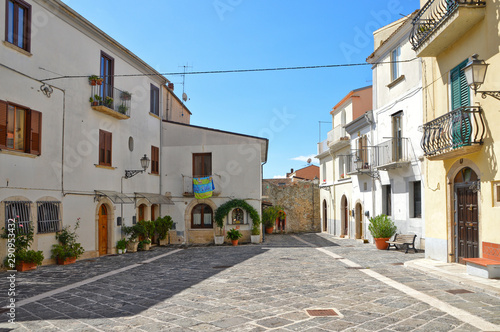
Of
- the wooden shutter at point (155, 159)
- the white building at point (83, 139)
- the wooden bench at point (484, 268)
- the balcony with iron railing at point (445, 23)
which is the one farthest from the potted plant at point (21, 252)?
the balcony with iron railing at point (445, 23)

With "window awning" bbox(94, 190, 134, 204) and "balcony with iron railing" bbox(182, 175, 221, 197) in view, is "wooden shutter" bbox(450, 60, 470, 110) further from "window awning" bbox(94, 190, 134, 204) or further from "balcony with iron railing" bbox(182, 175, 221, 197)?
"balcony with iron railing" bbox(182, 175, 221, 197)

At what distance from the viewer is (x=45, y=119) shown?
516 inches

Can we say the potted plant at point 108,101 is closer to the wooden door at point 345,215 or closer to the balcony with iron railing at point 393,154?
the balcony with iron railing at point 393,154

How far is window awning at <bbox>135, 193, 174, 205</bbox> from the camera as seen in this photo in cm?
1898

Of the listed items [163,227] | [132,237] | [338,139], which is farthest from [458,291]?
[338,139]

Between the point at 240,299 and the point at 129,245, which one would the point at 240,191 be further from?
the point at 240,299

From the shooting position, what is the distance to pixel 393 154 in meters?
17.1

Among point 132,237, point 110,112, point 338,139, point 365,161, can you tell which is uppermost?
point 338,139

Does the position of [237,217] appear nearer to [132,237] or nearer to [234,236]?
[234,236]

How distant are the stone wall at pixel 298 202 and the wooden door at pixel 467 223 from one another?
2051cm

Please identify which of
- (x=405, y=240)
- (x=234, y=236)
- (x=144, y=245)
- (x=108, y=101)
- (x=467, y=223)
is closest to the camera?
(x=467, y=223)

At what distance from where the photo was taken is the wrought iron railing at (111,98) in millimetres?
15633

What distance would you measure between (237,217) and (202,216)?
175 cm

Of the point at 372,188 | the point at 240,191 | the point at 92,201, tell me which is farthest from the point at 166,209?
the point at 372,188
